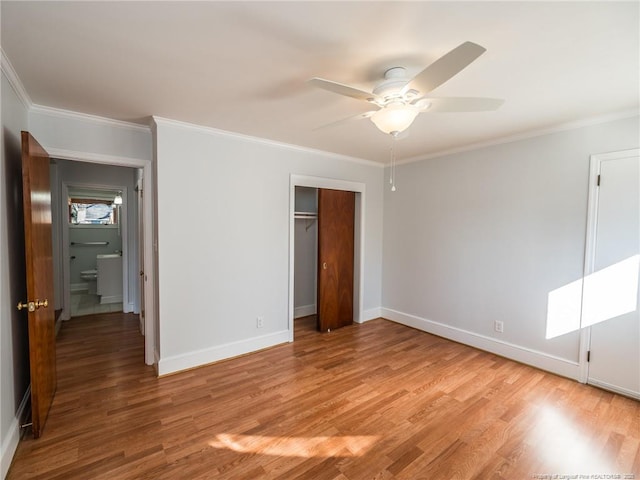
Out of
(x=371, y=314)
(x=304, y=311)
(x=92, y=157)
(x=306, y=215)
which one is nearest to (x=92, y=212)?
(x=92, y=157)

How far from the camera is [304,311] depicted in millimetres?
4930

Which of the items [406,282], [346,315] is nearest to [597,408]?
[406,282]

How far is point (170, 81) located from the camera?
2.06 metres

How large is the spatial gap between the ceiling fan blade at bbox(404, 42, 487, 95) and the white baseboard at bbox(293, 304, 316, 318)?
385 cm

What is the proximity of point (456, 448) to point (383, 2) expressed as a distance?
262 centimetres

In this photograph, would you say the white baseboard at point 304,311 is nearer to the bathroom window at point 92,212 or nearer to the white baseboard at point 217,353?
the white baseboard at point 217,353

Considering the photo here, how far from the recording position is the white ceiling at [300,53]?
1378mm

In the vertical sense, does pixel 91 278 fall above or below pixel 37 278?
below

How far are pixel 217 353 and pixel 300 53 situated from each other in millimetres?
2941

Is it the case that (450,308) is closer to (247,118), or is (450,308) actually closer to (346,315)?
(346,315)

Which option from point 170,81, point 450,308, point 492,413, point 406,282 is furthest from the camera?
point 406,282

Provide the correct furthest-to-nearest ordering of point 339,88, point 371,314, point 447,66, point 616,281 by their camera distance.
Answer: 1. point 371,314
2. point 616,281
3. point 339,88
4. point 447,66

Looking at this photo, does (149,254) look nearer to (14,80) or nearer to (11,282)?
(11,282)

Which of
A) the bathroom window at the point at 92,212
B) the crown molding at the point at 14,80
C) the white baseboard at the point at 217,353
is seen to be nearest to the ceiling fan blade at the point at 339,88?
the crown molding at the point at 14,80
